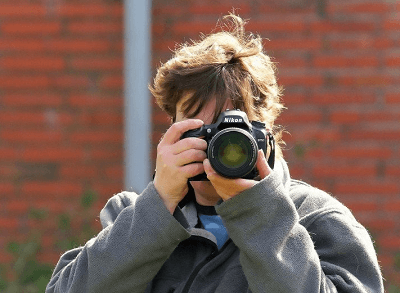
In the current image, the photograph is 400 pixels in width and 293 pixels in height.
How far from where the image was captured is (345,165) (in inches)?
136

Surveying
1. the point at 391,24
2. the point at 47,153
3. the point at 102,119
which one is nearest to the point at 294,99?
the point at 391,24

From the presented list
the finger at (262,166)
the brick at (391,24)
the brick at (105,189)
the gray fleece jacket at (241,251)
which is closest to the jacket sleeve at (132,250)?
the gray fleece jacket at (241,251)

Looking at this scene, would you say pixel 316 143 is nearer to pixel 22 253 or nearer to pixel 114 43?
pixel 114 43

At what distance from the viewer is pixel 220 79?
1.75m

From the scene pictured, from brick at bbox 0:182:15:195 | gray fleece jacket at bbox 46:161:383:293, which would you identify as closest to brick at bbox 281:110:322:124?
brick at bbox 0:182:15:195

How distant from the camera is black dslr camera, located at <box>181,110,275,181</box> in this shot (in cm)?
160

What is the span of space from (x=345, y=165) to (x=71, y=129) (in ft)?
4.28

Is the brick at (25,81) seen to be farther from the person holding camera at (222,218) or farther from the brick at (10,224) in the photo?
the person holding camera at (222,218)

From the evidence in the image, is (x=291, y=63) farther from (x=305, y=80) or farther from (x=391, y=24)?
(x=391, y=24)

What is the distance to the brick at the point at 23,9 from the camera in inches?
139

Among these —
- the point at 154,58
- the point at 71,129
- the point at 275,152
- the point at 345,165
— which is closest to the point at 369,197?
the point at 345,165

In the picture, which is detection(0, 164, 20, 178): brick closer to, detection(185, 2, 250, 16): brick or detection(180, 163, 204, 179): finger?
detection(185, 2, 250, 16): brick

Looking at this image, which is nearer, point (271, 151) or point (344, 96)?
point (271, 151)

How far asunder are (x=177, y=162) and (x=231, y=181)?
0.15 m
